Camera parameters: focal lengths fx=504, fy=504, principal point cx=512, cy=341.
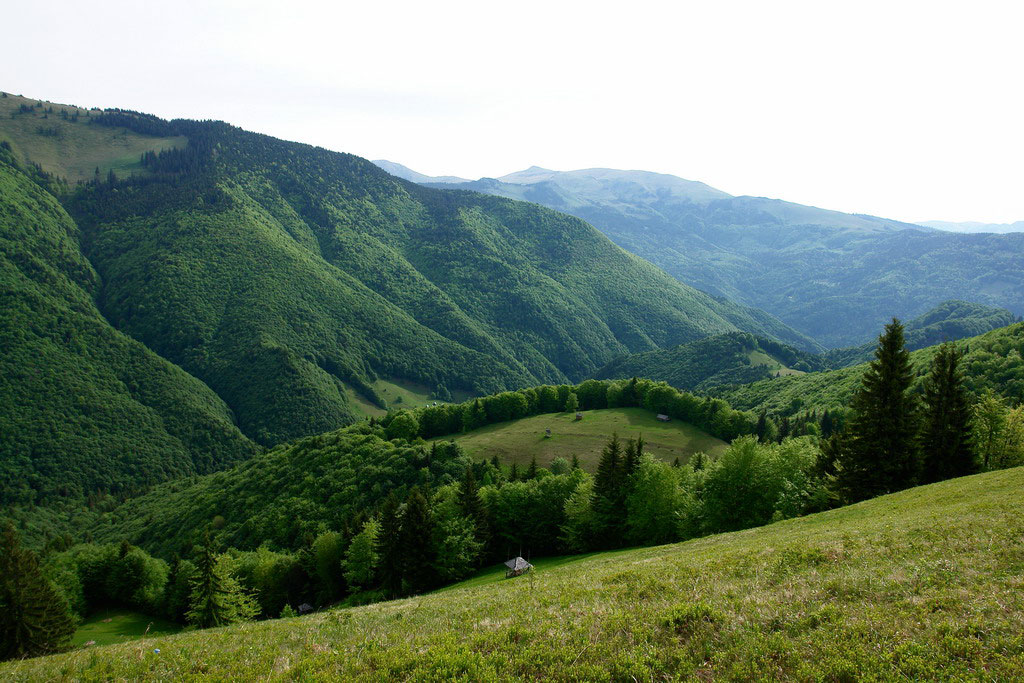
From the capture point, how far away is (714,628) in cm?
1371

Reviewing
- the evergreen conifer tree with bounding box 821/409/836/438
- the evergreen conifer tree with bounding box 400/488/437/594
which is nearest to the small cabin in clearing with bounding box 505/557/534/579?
the evergreen conifer tree with bounding box 400/488/437/594

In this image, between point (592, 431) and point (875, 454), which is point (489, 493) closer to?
point (875, 454)

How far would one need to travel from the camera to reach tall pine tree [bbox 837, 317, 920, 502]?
4491 centimetres

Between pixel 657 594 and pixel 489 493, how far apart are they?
57.4 meters

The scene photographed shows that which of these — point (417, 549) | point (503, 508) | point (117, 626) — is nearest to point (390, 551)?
point (417, 549)

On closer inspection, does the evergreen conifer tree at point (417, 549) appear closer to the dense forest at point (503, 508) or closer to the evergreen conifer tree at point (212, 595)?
the dense forest at point (503, 508)

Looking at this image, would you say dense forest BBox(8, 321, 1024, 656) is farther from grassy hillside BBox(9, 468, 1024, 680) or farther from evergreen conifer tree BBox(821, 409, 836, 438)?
evergreen conifer tree BBox(821, 409, 836, 438)

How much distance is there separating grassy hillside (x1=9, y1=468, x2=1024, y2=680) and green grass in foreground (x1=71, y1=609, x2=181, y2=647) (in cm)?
6533

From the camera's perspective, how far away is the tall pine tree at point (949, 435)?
45594 mm

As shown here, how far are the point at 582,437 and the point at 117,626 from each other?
9772 centimetres

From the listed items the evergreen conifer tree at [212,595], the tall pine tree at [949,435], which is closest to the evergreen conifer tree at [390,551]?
the evergreen conifer tree at [212,595]

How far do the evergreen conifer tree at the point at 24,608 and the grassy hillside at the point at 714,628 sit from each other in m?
36.6

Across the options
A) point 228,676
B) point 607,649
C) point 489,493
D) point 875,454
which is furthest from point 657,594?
point 489,493

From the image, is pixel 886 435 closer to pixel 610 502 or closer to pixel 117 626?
pixel 610 502
